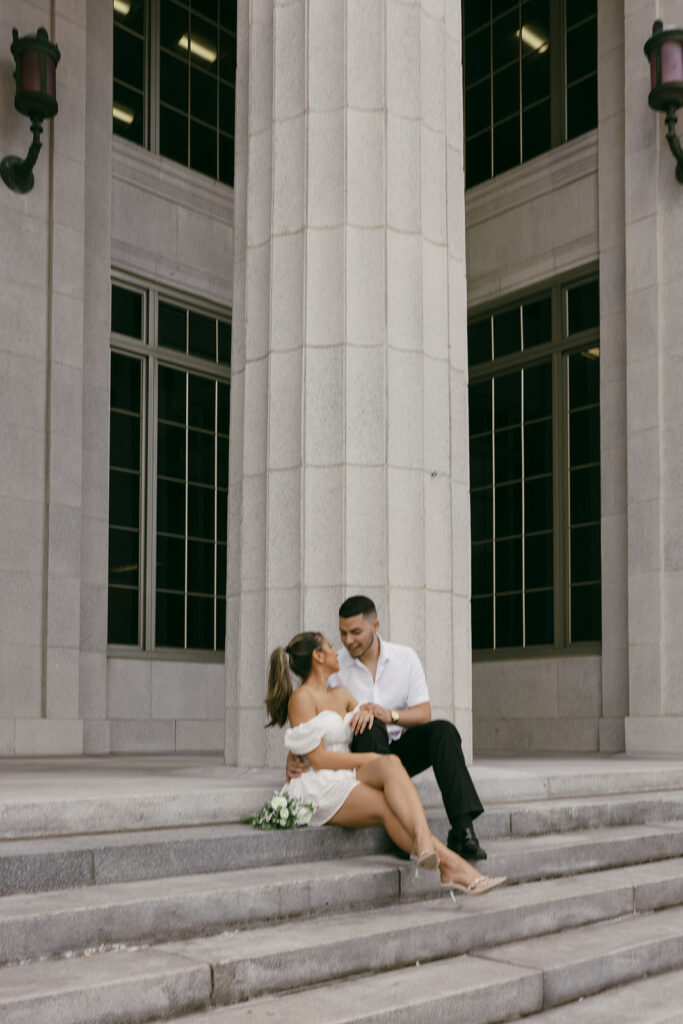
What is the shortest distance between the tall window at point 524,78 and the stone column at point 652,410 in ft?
4.40

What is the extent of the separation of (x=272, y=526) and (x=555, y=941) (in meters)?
3.58

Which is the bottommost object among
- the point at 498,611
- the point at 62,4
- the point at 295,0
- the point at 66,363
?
the point at 498,611

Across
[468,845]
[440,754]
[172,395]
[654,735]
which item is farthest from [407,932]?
[172,395]

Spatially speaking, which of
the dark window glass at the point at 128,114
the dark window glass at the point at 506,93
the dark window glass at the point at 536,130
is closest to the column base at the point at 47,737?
the dark window glass at the point at 128,114

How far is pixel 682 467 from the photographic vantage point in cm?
1223

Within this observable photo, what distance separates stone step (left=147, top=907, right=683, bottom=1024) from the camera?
4.11 m

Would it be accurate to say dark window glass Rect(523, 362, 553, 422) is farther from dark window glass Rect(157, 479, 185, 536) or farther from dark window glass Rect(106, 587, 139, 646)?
dark window glass Rect(106, 587, 139, 646)

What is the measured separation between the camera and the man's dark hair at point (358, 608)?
6610 millimetres

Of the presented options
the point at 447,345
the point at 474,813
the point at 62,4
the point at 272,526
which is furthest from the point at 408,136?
the point at 62,4

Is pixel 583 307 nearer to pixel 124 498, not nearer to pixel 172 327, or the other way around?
pixel 172 327

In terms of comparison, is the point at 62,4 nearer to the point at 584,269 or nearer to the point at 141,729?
the point at 584,269

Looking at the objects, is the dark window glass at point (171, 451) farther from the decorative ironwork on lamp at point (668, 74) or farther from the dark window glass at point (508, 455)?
the decorative ironwork on lamp at point (668, 74)

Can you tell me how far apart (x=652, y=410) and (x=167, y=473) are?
18.7 ft

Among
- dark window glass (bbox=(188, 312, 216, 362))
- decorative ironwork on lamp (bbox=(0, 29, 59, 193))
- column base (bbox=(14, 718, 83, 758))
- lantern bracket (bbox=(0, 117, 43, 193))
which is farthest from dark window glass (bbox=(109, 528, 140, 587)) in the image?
decorative ironwork on lamp (bbox=(0, 29, 59, 193))
